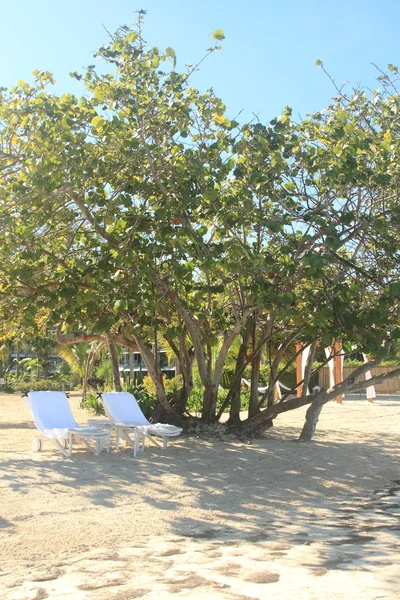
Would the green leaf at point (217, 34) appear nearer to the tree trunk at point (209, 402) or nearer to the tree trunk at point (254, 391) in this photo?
the tree trunk at point (254, 391)

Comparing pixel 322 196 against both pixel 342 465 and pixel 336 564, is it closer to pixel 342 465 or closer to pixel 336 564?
pixel 342 465

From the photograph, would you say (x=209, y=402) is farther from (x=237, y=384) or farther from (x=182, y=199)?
(x=182, y=199)

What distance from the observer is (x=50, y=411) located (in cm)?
1055

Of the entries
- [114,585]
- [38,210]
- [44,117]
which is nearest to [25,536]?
[114,585]

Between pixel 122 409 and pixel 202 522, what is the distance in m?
5.19

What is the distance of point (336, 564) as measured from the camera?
16.2ft

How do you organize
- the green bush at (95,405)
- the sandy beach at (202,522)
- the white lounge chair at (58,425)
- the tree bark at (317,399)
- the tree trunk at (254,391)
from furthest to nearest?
the green bush at (95,405)
the tree trunk at (254,391)
the tree bark at (317,399)
the white lounge chair at (58,425)
the sandy beach at (202,522)

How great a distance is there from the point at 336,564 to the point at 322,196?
6.16 meters

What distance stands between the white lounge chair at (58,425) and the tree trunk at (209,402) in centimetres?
250

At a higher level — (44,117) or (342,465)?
(44,117)

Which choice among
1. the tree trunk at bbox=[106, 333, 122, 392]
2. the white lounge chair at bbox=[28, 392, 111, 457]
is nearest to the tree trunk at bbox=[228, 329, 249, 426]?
the white lounge chair at bbox=[28, 392, 111, 457]

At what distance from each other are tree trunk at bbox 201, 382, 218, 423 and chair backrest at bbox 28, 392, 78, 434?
3.10m

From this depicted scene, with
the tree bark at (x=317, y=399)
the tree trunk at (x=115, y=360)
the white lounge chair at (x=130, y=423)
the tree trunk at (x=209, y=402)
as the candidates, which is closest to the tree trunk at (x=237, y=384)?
the tree bark at (x=317, y=399)

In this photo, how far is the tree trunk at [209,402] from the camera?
1287 centimetres
